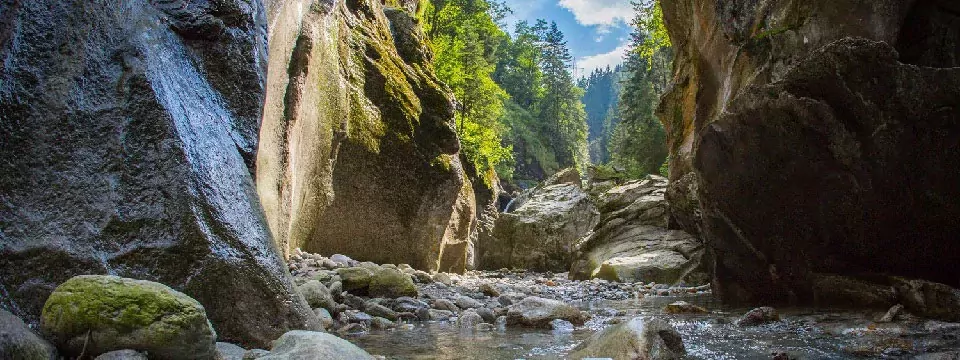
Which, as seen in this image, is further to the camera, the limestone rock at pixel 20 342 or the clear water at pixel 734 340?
the clear water at pixel 734 340

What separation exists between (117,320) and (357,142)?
30.4 feet

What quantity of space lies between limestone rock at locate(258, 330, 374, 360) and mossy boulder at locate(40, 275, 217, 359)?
0.45m

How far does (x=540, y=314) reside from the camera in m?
6.67

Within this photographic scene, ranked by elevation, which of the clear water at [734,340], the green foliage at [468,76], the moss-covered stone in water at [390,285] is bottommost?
the clear water at [734,340]

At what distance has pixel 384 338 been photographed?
5555mm

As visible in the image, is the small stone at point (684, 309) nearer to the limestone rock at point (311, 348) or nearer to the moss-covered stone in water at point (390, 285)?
the moss-covered stone in water at point (390, 285)

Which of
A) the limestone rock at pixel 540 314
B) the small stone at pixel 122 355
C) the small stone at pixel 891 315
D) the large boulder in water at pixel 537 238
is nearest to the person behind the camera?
the small stone at pixel 122 355

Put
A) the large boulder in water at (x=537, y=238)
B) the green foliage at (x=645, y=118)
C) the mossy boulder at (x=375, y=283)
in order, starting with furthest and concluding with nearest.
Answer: the green foliage at (x=645, y=118) < the large boulder in water at (x=537, y=238) < the mossy boulder at (x=375, y=283)

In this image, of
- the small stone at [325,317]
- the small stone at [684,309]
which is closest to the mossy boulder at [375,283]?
the small stone at [325,317]

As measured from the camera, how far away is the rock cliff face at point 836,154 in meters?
6.65

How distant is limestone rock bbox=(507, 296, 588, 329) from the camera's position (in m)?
6.59

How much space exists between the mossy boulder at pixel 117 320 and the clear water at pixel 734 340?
1974mm

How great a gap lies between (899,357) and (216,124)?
5.29m

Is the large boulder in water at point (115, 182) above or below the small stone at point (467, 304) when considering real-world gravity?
above
